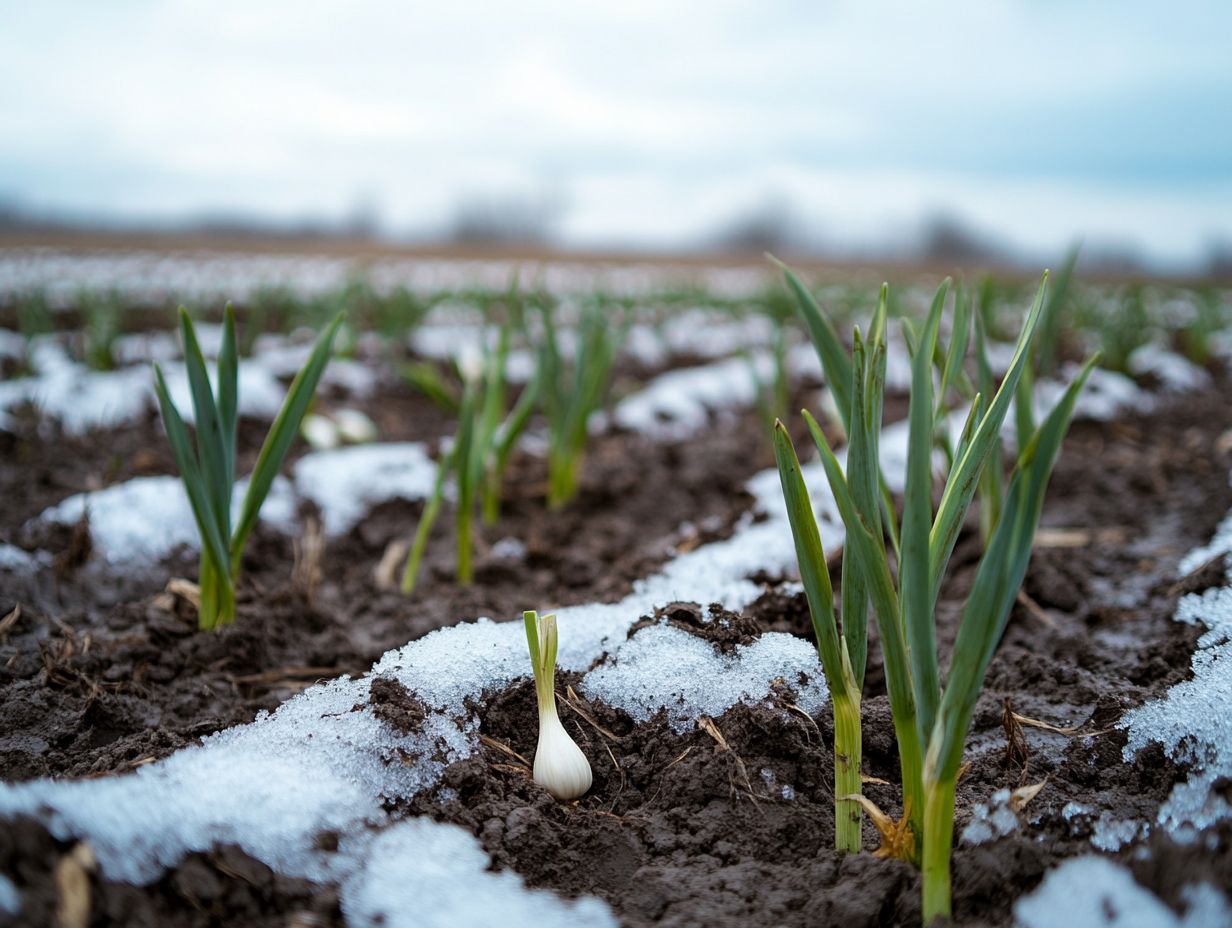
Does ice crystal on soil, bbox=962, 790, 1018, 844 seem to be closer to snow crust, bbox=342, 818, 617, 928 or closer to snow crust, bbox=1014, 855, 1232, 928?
snow crust, bbox=1014, 855, 1232, 928

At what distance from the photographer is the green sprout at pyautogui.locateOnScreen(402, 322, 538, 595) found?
1476 mm

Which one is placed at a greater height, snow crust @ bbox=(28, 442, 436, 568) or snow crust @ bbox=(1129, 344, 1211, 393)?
snow crust @ bbox=(1129, 344, 1211, 393)

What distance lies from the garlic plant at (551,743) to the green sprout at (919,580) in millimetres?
263

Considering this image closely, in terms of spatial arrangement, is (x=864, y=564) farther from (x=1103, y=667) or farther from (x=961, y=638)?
(x=1103, y=667)

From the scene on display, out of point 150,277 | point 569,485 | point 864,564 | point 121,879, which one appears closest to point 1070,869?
point 864,564

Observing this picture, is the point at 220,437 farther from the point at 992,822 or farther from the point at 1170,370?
the point at 1170,370

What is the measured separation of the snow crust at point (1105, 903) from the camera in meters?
0.61

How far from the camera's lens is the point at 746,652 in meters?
1.02

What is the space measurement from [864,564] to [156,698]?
892 mm

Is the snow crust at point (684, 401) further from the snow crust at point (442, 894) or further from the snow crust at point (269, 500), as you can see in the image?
the snow crust at point (442, 894)

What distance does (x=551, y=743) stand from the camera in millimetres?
875

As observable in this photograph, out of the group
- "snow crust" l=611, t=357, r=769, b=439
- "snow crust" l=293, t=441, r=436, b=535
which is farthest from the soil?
"snow crust" l=611, t=357, r=769, b=439

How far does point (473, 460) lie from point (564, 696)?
2.22 feet

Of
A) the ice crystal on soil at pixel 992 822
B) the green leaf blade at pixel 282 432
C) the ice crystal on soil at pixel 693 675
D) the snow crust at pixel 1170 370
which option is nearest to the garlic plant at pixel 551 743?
the ice crystal on soil at pixel 693 675
